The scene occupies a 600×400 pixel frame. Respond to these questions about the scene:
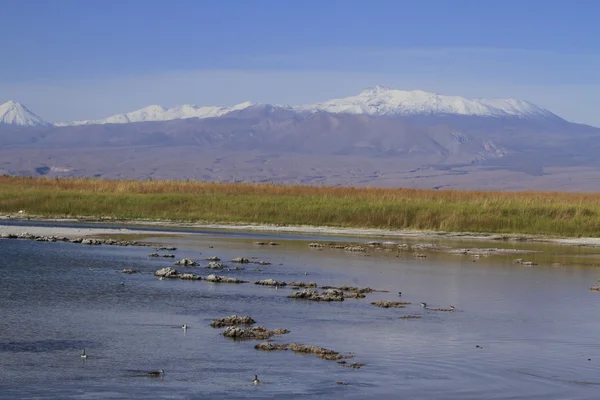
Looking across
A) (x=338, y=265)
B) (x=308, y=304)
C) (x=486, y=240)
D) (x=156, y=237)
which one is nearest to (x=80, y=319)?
(x=308, y=304)

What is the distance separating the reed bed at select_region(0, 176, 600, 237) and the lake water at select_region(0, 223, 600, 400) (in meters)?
20.0

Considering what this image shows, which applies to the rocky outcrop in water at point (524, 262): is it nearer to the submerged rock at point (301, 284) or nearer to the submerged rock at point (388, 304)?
the submerged rock at point (301, 284)

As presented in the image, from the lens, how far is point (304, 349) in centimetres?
1720

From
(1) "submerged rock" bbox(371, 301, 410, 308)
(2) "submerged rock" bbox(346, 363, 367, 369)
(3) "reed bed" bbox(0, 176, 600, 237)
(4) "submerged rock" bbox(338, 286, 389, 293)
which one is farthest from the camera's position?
(3) "reed bed" bbox(0, 176, 600, 237)

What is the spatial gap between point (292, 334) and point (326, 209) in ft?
116

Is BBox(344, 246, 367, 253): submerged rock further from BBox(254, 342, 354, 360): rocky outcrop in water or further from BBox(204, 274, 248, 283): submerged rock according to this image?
BBox(254, 342, 354, 360): rocky outcrop in water

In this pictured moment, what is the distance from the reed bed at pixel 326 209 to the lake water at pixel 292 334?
20008mm

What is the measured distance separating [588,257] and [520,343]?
67.5ft

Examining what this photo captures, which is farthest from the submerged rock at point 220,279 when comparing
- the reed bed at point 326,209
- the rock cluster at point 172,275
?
the reed bed at point 326,209

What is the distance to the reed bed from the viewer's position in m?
51.5

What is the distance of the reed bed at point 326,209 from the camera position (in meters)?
51.5

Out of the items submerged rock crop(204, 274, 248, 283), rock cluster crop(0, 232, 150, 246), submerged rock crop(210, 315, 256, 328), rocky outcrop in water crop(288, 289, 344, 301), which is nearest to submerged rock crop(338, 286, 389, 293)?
rocky outcrop in water crop(288, 289, 344, 301)

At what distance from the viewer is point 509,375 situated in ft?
52.7

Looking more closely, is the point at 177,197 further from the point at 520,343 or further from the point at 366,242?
the point at 520,343
